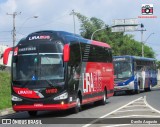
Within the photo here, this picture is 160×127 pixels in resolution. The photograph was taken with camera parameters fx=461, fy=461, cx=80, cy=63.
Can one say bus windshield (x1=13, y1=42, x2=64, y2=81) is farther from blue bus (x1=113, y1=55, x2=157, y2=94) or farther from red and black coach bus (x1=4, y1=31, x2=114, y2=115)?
blue bus (x1=113, y1=55, x2=157, y2=94)

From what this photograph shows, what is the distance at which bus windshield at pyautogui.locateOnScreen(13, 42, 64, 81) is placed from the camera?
18.3 metres

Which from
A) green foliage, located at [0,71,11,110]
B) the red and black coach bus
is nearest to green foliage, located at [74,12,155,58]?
green foliage, located at [0,71,11,110]

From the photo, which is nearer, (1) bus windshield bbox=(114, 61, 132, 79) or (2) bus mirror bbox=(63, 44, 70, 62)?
(2) bus mirror bbox=(63, 44, 70, 62)

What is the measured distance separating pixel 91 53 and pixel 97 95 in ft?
7.97

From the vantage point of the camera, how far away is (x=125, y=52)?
305ft

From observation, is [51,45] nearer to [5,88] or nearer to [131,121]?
[131,121]

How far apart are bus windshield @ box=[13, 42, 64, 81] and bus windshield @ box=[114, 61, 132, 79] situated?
18.7 m

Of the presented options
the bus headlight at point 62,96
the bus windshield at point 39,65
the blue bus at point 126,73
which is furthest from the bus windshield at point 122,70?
the bus headlight at point 62,96

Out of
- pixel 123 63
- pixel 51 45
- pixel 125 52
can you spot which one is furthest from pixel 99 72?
pixel 125 52

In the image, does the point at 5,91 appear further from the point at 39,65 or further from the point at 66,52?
the point at 66,52

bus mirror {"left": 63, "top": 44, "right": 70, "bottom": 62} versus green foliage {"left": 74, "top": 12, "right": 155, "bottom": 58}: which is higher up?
green foliage {"left": 74, "top": 12, "right": 155, "bottom": 58}

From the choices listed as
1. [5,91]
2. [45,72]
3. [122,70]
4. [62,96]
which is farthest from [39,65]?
[122,70]

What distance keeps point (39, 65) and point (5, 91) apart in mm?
15166

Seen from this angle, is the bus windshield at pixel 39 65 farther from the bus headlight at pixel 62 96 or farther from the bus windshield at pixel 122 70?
the bus windshield at pixel 122 70
